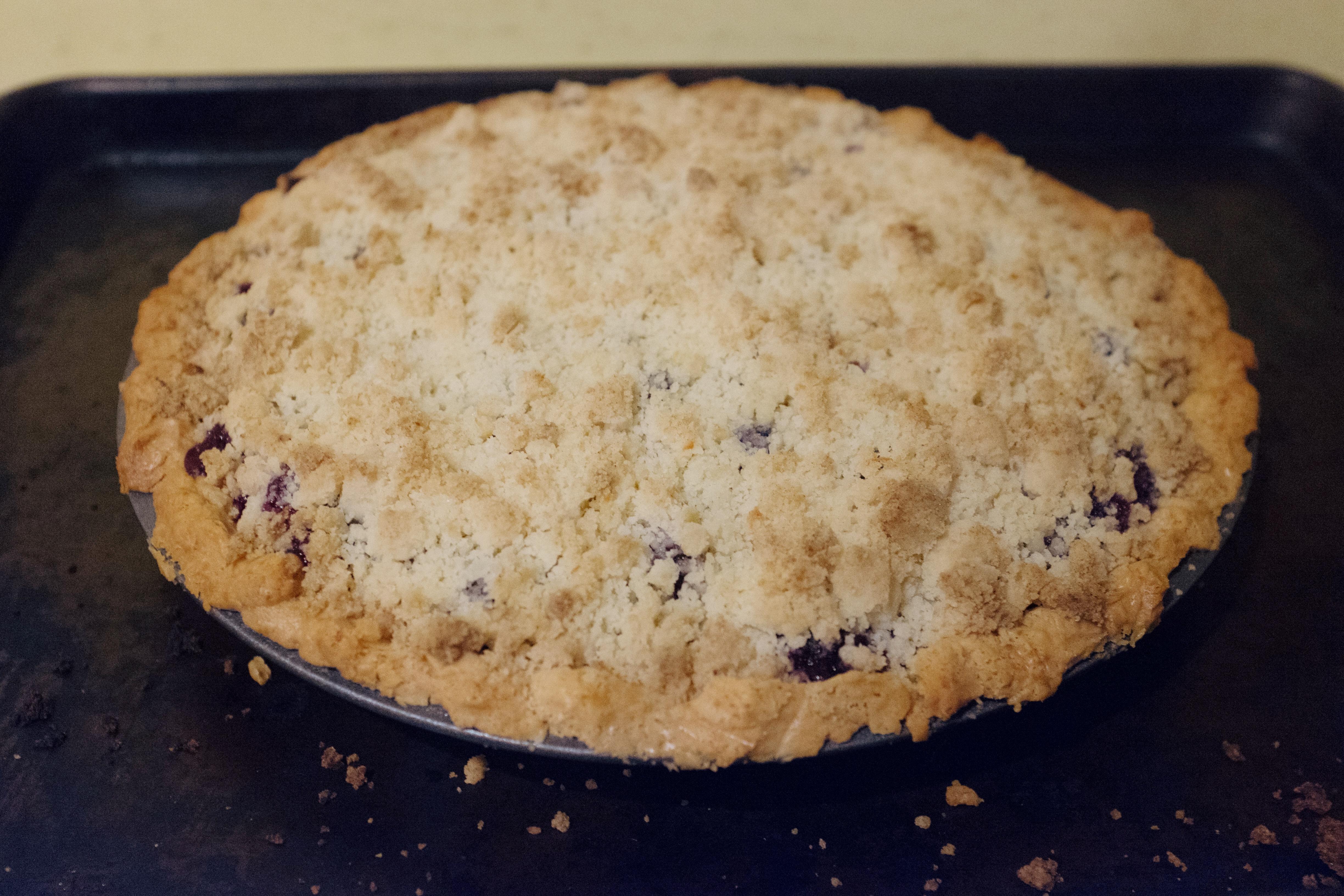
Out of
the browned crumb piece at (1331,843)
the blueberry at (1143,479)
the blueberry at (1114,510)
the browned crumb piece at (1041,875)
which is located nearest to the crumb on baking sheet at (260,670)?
the browned crumb piece at (1041,875)

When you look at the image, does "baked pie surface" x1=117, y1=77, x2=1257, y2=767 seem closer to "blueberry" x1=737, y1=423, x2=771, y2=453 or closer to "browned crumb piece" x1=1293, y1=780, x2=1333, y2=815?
"blueberry" x1=737, y1=423, x2=771, y2=453

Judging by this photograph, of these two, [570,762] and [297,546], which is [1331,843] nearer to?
[570,762]

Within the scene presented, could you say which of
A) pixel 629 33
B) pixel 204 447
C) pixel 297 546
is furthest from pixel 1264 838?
pixel 629 33

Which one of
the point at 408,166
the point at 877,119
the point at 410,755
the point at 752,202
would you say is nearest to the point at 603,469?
the point at 410,755

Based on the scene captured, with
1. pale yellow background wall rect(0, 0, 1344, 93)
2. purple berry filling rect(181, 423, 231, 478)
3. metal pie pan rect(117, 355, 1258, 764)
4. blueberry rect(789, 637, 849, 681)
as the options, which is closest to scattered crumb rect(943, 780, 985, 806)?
metal pie pan rect(117, 355, 1258, 764)

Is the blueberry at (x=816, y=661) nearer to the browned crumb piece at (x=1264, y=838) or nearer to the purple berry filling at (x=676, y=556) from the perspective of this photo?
the purple berry filling at (x=676, y=556)

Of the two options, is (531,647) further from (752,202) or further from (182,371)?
(752,202)
